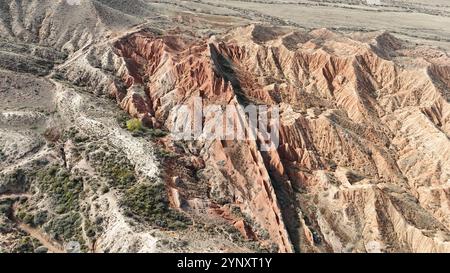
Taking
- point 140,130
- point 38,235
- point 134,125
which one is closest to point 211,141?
point 140,130

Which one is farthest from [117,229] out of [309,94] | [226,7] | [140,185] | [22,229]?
[226,7]

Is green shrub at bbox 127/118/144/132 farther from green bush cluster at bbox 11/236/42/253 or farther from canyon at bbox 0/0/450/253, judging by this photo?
green bush cluster at bbox 11/236/42/253

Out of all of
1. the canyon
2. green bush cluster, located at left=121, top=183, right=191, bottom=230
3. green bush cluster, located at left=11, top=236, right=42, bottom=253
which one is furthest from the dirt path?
green bush cluster, located at left=121, top=183, right=191, bottom=230

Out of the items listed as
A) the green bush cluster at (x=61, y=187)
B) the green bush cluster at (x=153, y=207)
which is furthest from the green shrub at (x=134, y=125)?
the green bush cluster at (x=153, y=207)

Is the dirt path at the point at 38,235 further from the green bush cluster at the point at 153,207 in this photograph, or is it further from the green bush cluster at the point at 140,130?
the green bush cluster at the point at 140,130

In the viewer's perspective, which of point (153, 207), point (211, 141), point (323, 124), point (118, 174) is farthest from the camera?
point (323, 124)

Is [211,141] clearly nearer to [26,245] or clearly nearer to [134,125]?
[134,125]
